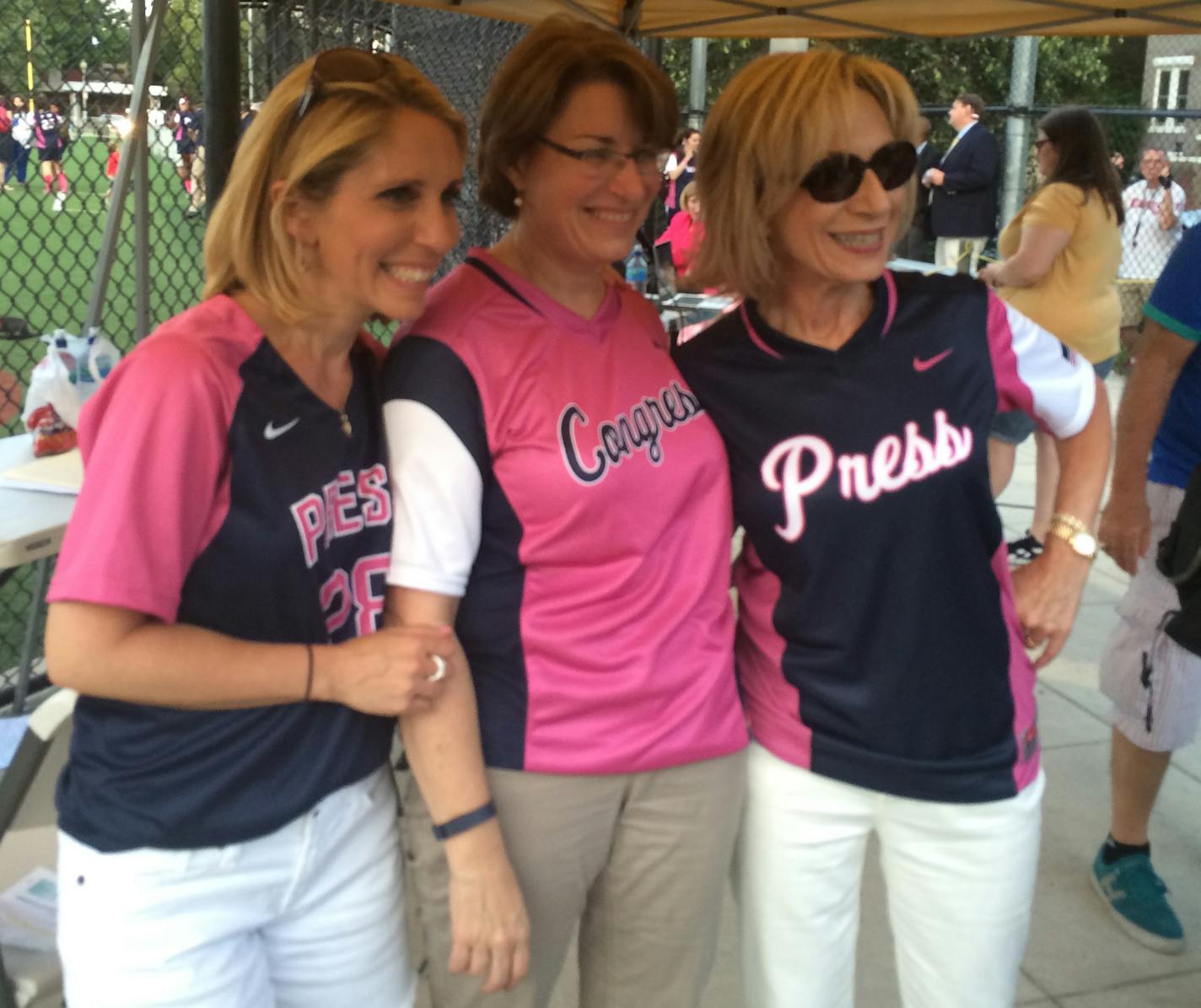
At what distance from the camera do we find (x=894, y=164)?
1.78 metres

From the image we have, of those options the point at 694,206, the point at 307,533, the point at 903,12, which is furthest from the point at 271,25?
the point at 307,533

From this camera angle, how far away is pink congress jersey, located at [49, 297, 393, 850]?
1.35 meters

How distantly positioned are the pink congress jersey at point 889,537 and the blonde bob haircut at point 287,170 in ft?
2.05

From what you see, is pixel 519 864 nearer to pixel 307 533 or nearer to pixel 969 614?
pixel 307 533

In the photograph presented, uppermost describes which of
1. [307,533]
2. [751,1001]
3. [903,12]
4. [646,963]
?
[903,12]

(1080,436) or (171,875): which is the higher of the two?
(1080,436)

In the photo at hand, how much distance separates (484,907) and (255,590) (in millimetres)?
515

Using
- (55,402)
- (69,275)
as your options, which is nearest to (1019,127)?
(69,275)

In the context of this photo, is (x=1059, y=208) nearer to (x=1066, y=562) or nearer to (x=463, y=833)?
(x=1066, y=562)

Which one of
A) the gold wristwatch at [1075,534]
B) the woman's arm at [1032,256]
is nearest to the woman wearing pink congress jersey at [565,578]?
the gold wristwatch at [1075,534]

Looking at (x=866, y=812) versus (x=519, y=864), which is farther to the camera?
(x=866, y=812)

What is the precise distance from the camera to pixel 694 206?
201 centimetres

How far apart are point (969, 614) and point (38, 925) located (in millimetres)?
1550

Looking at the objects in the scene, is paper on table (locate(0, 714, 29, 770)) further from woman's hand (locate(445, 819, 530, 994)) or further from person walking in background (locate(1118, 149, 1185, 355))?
person walking in background (locate(1118, 149, 1185, 355))
